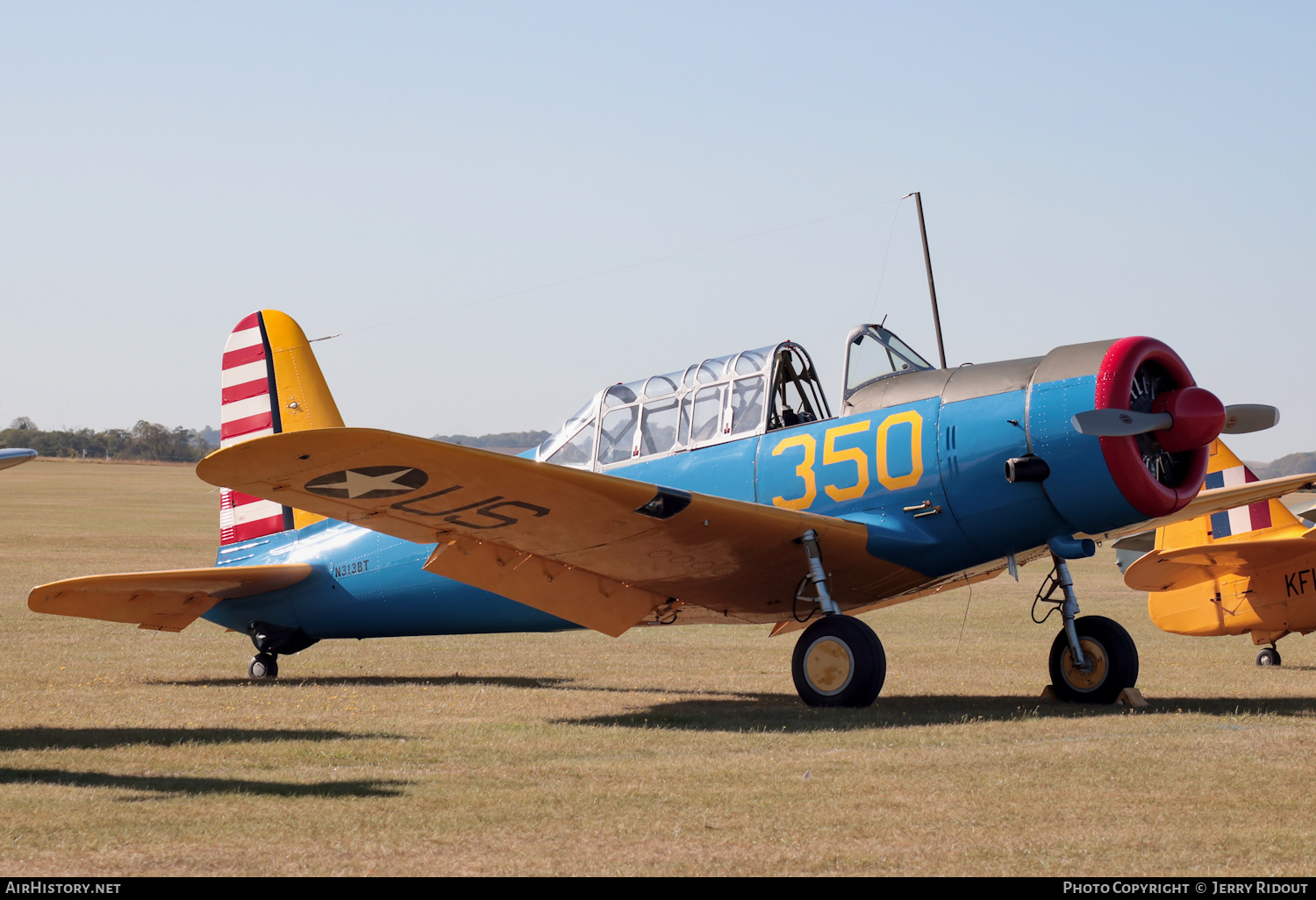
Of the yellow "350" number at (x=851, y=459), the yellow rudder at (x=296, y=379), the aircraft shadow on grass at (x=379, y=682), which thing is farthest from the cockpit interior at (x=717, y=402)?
the yellow rudder at (x=296, y=379)

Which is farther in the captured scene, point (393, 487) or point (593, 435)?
point (593, 435)

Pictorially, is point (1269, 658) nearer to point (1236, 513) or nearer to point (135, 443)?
point (1236, 513)

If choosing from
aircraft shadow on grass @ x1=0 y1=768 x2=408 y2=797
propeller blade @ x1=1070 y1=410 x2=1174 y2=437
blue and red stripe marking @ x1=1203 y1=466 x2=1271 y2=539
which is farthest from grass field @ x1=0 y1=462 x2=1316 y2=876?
propeller blade @ x1=1070 y1=410 x2=1174 y2=437

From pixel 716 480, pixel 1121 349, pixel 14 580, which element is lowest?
pixel 14 580

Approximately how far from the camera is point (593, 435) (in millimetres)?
10422

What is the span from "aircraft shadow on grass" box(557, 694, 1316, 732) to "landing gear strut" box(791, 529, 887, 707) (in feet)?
0.39

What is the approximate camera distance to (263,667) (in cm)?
1174

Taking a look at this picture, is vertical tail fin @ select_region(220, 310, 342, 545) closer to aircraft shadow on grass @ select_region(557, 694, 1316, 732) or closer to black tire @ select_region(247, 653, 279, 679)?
black tire @ select_region(247, 653, 279, 679)

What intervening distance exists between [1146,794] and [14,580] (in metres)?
22.0

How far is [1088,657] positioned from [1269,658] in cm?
433

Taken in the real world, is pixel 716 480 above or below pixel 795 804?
above

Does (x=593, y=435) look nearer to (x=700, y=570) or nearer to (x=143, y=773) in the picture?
(x=700, y=570)
